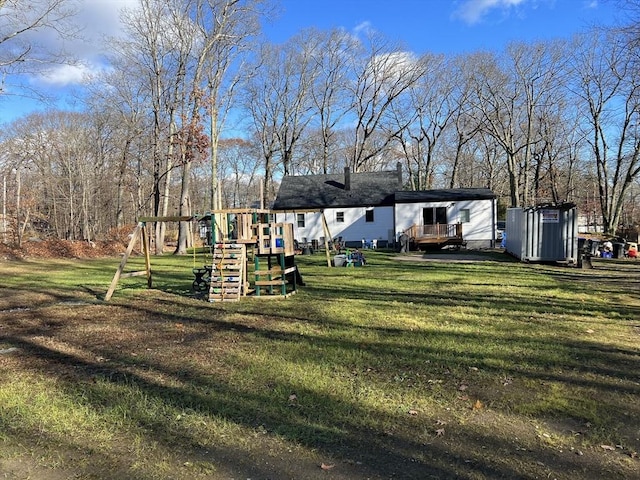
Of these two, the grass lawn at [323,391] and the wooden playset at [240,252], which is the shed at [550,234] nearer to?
the grass lawn at [323,391]

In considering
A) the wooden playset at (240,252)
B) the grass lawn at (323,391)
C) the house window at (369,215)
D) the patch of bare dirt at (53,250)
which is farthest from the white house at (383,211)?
the grass lawn at (323,391)

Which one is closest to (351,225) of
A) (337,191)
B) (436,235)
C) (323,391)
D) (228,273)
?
(337,191)

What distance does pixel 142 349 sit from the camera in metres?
6.25

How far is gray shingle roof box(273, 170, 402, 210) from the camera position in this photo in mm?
33531

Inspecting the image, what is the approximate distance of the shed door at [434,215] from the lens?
29875mm

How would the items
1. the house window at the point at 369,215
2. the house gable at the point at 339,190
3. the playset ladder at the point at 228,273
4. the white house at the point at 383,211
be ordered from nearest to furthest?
1. the playset ladder at the point at 228,273
2. the white house at the point at 383,211
3. the house window at the point at 369,215
4. the house gable at the point at 339,190

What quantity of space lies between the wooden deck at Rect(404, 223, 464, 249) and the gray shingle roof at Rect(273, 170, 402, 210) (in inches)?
196

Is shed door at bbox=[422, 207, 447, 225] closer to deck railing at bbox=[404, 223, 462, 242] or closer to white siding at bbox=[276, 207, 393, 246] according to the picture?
deck railing at bbox=[404, 223, 462, 242]

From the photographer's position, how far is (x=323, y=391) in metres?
4.62

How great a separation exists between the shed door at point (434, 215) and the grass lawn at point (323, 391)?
2055 centimetres

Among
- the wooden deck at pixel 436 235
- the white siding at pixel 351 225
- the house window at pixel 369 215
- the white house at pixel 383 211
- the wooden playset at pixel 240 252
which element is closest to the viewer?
the wooden playset at pixel 240 252

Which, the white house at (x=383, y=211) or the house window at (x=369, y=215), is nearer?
the white house at (x=383, y=211)

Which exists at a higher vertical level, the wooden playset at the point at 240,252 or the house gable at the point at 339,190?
the house gable at the point at 339,190

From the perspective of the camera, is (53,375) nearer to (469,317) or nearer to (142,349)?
(142,349)
